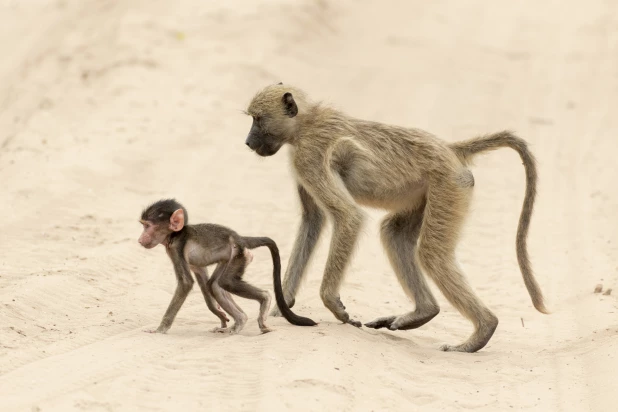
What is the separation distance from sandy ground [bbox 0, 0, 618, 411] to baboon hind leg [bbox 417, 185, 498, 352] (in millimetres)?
225

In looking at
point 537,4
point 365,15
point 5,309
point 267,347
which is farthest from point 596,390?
point 537,4

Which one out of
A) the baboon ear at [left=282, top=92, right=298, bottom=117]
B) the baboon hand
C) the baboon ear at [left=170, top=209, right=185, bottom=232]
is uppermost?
the baboon ear at [left=282, top=92, right=298, bottom=117]

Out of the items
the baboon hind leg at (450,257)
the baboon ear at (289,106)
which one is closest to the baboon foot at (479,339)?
the baboon hind leg at (450,257)

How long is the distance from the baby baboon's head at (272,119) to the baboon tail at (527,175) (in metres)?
1.20

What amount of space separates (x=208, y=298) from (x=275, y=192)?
4.49 m

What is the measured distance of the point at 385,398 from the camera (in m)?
5.55

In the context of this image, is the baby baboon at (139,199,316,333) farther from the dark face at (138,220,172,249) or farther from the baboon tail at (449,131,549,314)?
the baboon tail at (449,131,549,314)

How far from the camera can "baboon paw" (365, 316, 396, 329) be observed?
7586mm

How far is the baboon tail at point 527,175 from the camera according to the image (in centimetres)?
720

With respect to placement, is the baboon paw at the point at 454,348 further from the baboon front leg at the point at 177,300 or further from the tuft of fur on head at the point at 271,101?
the tuft of fur on head at the point at 271,101

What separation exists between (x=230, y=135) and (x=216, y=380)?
25.0 feet

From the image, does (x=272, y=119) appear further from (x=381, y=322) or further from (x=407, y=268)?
(x=381, y=322)

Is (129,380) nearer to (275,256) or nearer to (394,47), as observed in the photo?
(275,256)

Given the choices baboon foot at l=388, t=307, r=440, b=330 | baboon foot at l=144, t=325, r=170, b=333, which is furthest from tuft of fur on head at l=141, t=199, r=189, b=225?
baboon foot at l=388, t=307, r=440, b=330
